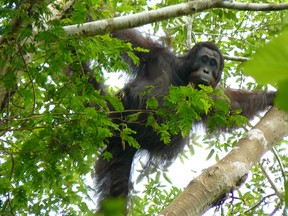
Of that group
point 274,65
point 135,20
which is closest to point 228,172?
point 135,20

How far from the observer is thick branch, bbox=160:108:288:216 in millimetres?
2676

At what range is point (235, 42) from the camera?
19.6 feet

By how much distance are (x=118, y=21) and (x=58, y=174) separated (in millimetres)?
1161

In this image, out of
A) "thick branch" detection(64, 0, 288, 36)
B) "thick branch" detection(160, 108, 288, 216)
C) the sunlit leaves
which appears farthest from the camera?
"thick branch" detection(64, 0, 288, 36)

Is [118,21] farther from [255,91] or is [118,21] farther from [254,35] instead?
[254,35]

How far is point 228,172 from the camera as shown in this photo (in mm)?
2926

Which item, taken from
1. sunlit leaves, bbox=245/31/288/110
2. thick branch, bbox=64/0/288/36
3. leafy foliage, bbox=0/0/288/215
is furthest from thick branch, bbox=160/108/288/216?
sunlit leaves, bbox=245/31/288/110

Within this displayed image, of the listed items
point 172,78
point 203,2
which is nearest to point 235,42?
point 172,78

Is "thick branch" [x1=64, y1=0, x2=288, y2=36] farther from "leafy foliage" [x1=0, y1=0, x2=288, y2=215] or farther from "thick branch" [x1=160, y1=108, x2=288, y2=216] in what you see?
"thick branch" [x1=160, y1=108, x2=288, y2=216]

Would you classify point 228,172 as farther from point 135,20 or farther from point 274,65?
point 274,65

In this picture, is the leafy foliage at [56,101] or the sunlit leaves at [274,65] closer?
the sunlit leaves at [274,65]

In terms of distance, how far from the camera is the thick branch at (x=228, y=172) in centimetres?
268

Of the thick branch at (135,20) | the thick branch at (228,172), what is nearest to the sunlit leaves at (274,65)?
the thick branch at (228,172)

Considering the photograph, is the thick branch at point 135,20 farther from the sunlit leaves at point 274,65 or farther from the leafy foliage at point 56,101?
the sunlit leaves at point 274,65
